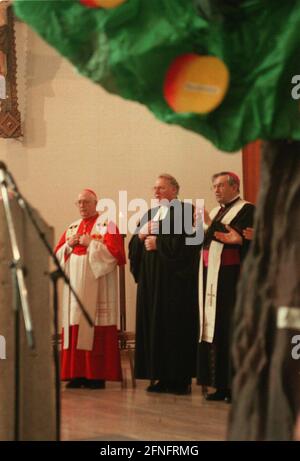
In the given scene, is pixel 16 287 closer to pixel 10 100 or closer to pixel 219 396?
pixel 219 396

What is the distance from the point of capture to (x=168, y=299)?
7.10 meters

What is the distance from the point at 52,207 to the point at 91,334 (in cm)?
258

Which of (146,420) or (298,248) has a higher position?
(298,248)

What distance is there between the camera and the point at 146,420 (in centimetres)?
575

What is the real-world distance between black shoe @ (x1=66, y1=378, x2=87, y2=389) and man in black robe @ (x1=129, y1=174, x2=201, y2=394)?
0.61 meters

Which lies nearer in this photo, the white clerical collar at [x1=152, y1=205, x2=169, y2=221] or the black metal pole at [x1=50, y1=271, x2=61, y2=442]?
the black metal pole at [x1=50, y1=271, x2=61, y2=442]

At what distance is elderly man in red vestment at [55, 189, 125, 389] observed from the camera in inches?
291

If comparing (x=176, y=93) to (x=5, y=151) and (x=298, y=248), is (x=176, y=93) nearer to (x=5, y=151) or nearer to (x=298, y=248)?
(x=298, y=248)

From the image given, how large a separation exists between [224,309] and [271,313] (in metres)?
3.50

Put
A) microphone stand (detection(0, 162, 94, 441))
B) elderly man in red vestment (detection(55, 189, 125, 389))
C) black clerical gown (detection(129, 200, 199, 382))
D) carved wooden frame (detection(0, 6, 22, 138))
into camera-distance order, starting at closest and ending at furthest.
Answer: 1. microphone stand (detection(0, 162, 94, 441))
2. black clerical gown (detection(129, 200, 199, 382))
3. elderly man in red vestment (detection(55, 189, 125, 389))
4. carved wooden frame (detection(0, 6, 22, 138))

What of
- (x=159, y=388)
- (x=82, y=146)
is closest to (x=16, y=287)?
(x=159, y=388)

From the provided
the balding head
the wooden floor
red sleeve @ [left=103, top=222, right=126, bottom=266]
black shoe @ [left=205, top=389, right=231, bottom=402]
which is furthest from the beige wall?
black shoe @ [left=205, top=389, right=231, bottom=402]

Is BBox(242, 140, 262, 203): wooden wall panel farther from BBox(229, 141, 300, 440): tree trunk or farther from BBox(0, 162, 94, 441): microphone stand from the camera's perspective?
BBox(229, 141, 300, 440): tree trunk
